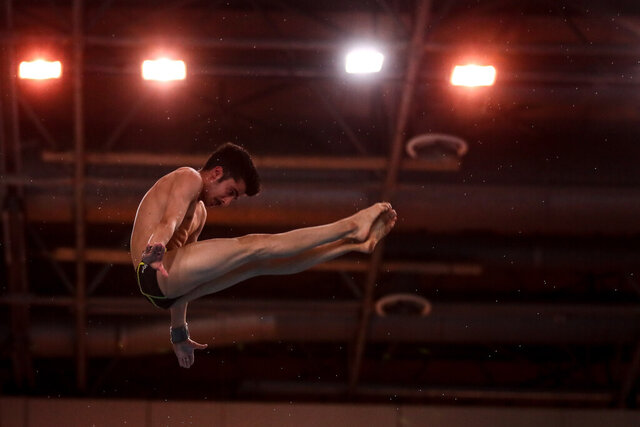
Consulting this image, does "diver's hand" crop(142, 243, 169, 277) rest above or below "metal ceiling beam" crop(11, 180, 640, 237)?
below

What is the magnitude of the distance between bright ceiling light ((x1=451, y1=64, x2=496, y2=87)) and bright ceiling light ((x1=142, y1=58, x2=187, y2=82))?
2282 millimetres

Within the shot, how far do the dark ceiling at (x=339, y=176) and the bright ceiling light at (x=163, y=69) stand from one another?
11 cm

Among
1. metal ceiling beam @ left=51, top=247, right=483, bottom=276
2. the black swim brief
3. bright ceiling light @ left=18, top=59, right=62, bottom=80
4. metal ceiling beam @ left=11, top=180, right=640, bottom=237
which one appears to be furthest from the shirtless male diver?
metal ceiling beam @ left=51, top=247, right=483, bottom=276

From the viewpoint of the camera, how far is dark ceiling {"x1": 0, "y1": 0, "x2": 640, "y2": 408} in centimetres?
817

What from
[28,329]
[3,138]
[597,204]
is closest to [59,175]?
[3,138]

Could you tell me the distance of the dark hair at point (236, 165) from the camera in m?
5.61

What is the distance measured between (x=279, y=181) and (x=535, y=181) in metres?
2.30

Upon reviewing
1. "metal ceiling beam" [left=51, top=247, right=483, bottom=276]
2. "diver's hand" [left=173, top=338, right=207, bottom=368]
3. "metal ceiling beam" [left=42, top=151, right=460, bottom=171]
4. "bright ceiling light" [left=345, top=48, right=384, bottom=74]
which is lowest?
"diver's hand" [left=173, top=338, right=207, bottom=368]

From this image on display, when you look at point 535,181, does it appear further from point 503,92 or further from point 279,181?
point 279,181

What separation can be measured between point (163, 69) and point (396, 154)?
6.91 ft

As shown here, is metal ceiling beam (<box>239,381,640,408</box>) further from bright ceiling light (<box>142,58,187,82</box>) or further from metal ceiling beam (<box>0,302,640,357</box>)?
bright ceiling light (<box>142,58,187,82</box>)

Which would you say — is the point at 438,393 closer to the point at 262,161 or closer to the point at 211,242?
the point at 262,161

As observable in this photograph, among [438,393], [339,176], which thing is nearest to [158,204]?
[339,176]

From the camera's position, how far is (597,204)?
8703 mm
